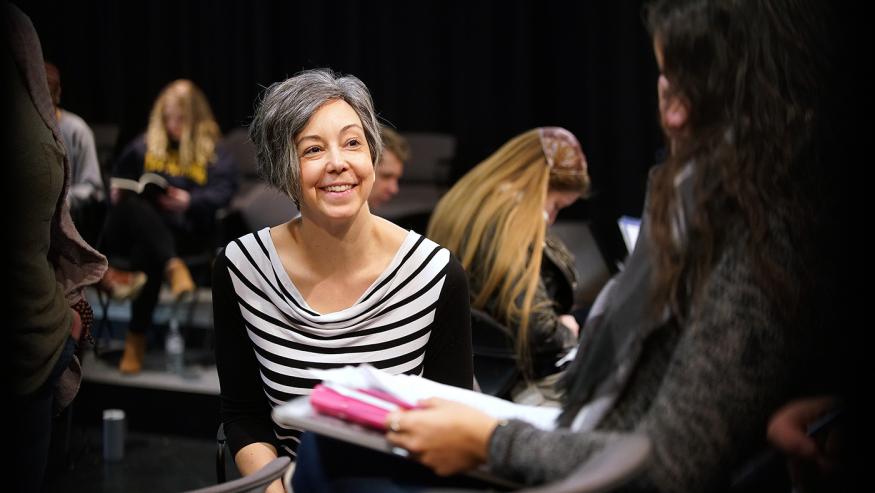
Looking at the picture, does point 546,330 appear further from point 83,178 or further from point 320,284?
point 83,178

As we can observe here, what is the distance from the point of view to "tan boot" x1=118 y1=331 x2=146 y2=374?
4535 millimetres

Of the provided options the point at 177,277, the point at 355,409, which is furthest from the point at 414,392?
the point at 177,277

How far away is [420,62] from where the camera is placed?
707cm

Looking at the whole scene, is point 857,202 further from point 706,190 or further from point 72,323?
point 72,323

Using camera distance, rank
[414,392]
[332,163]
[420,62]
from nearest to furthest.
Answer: [414,392] < [332,163] < [420,62]

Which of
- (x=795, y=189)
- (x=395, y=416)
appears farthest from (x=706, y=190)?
(x=395, y=416)

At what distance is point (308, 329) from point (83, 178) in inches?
77.2

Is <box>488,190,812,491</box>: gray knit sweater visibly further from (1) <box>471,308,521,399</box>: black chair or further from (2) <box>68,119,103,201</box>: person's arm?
(2) <box>68,119,103,201</box>: person's arm

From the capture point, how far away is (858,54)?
4.13 feet

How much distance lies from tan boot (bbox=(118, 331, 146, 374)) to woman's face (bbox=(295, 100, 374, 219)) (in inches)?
116

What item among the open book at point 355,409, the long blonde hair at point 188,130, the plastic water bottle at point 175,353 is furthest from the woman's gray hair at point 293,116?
the long blonde hair at point 188,130

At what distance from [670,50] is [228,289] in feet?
3.63

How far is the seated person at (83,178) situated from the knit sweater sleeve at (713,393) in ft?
8.75

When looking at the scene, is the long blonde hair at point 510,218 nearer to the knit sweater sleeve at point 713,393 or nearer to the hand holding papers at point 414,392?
the hand holding papers at point 414,392
